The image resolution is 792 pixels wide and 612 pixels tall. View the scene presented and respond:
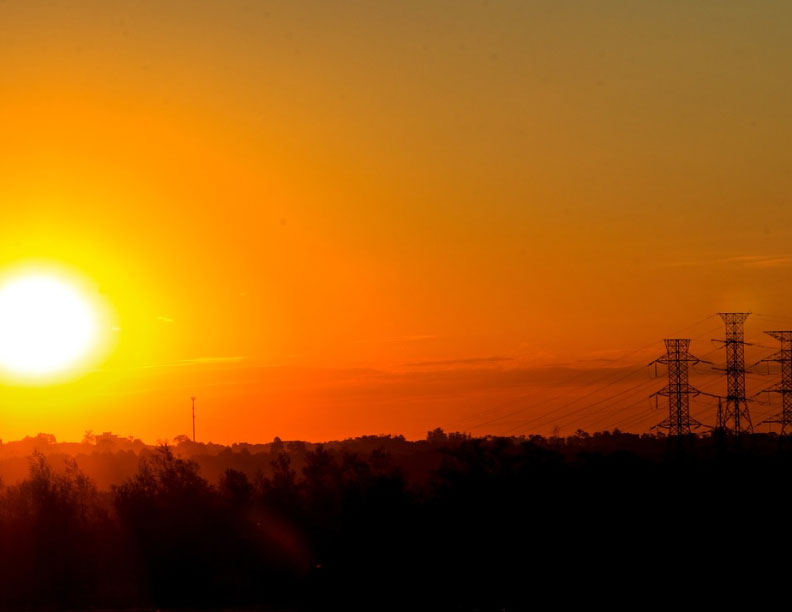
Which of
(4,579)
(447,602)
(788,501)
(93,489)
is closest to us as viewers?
(447,602)

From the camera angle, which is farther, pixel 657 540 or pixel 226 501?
pixel 226 501

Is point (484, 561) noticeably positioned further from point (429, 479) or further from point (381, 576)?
point (429, 479)

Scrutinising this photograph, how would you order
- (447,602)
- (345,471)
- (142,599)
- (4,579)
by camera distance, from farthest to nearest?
(345,471)
(4,579)
(142,599)
(447,602)

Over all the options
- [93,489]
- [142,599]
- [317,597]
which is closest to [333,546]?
[317,597]

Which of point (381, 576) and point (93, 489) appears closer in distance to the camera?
point (381, 576)

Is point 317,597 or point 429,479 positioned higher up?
point 429,479

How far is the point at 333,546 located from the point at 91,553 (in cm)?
1482

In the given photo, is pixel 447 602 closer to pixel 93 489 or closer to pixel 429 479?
pixel 429 479

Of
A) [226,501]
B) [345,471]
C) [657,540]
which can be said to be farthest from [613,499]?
[226,501]

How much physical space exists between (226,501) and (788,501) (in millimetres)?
24888

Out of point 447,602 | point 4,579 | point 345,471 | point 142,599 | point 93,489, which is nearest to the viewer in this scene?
point 447,602

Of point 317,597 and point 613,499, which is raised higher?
point 613,499

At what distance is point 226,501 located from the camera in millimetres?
52094

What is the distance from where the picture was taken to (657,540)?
3738 cm
